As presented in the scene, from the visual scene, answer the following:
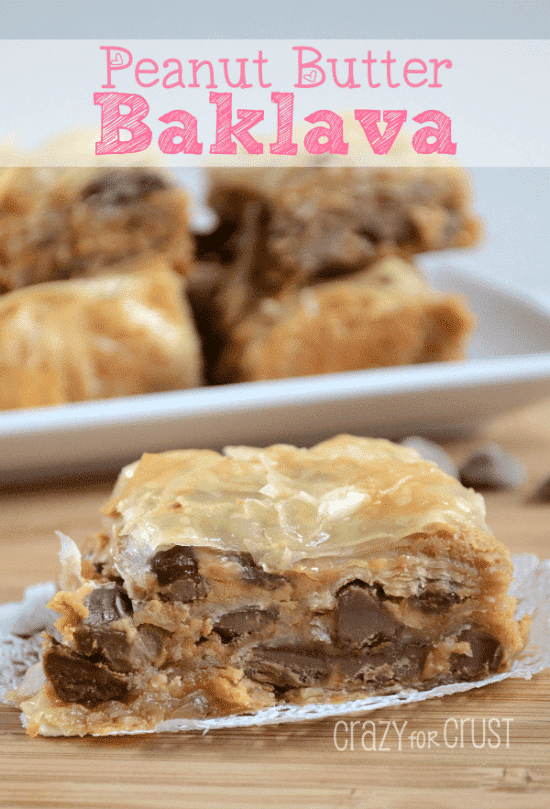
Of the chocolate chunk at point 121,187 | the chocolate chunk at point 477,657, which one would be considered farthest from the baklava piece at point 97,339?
the chocolate chunk at point 477,657

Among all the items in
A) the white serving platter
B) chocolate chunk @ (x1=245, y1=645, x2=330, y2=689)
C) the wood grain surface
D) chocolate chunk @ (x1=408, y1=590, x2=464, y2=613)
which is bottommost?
the wood grain surface

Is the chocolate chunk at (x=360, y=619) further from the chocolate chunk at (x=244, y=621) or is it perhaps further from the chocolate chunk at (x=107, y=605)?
the chocolate chunk at (x=107, y=605)

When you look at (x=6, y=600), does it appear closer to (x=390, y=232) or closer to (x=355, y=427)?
(x=355, y=427)

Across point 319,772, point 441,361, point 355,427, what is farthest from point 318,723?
point 441,361

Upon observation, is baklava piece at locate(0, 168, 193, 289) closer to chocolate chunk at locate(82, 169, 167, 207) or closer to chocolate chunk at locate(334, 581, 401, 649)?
chocolate chunk at locate(82, 169, 167, 207)

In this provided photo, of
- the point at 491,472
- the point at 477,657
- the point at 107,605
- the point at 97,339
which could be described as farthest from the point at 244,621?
the point at 97,339

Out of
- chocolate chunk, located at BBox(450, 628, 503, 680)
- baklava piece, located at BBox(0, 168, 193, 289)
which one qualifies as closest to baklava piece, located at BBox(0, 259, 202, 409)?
baklava piece, located at BBox(0, 168, 193, 289)
